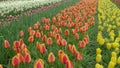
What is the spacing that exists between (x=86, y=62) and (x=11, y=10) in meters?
7.91

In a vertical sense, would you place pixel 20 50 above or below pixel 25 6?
above

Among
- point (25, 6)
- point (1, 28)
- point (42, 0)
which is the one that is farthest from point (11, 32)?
point (42, 0)

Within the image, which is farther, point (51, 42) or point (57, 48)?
point (57, 48)

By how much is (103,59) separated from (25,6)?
9.46m

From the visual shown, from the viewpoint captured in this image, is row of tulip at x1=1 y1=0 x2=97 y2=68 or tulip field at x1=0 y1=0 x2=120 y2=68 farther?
tulip field at x1=0 y1=0 x2=120 y2=68

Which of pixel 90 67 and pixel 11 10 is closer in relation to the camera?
pixel 90 67

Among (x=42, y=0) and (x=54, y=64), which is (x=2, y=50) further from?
(x=42, y=0)

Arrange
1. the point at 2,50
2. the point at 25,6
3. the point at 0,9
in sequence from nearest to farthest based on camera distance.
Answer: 1. the point at 2,50
2. the point at 0,9
3. the point at 25,6

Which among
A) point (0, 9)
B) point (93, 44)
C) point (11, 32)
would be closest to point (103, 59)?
point (93, 44)

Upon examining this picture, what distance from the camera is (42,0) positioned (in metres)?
17.8

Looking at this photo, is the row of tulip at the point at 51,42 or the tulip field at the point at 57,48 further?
the tulip field at the point at 57,48

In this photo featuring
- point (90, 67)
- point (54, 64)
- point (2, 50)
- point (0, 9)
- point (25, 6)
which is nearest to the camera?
point (54, 64)

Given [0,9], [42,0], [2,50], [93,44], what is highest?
[2,50]

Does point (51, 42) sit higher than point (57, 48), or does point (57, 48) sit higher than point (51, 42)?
point (51, 42)
